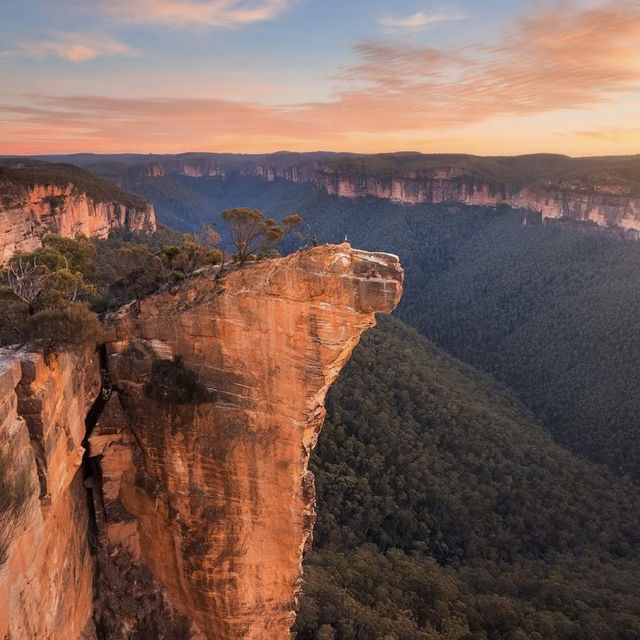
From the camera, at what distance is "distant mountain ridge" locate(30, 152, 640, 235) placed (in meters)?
83.8

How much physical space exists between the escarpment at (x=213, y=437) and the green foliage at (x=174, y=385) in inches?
1.3

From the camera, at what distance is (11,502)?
806 cm

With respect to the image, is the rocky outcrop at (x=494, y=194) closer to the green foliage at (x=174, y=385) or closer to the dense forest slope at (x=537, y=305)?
the dense forest slope at (x=537, y=305)

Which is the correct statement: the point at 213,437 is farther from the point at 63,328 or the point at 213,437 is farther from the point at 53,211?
the point at 53,211

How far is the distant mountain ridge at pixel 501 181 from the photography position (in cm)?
8381

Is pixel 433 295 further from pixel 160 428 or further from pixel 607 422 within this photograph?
pixel 160 428

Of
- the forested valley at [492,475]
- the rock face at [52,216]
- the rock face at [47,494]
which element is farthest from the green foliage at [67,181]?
the rock face at [47,494]

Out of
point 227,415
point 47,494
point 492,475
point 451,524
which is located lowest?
point 451,524

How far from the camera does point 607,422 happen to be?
4984 cm

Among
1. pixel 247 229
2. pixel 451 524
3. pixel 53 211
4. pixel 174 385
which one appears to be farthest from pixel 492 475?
pixel 53 211

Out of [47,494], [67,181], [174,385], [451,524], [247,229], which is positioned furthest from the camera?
[67,181]

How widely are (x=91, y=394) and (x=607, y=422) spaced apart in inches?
1973

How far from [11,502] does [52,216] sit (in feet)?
145

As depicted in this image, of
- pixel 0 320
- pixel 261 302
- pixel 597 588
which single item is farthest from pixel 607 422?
pixel 0 320
